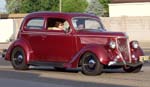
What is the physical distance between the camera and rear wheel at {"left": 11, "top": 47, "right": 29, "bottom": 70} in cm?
1944

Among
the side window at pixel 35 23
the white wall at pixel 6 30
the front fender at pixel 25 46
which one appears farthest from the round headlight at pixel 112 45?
the white wall at pixel 6 30

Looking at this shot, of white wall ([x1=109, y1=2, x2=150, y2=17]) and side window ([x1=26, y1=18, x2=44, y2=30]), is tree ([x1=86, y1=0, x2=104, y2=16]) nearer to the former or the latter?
white wall ([x1=109, y1=2, x2=150, y2=17])

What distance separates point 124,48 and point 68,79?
2.14 m

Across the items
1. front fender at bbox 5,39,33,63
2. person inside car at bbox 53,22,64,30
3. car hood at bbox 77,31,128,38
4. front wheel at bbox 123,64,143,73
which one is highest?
person inside car at bbox 53,22,64,30

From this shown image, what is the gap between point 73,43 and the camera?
18000 mm

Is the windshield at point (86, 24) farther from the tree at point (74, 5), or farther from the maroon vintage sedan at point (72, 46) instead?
the tree at point (74, 5)

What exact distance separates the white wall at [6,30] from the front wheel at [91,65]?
104 ft

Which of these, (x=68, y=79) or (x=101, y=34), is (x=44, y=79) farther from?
Result: (x=101, y=34)

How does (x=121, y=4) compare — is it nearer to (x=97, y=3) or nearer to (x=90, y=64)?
(x=97, y=3)

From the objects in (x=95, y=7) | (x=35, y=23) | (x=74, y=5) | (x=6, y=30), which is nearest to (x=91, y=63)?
(x=35, y=23)

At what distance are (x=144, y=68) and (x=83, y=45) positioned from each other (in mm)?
3475

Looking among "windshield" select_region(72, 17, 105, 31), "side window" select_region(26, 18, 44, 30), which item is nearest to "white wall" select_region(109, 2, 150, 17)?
"side window" select_region(26, 18, 44, 30)

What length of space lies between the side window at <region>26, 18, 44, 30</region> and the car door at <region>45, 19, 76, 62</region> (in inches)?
19.6

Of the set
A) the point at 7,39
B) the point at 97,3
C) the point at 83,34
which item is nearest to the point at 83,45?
the point at 83,34
